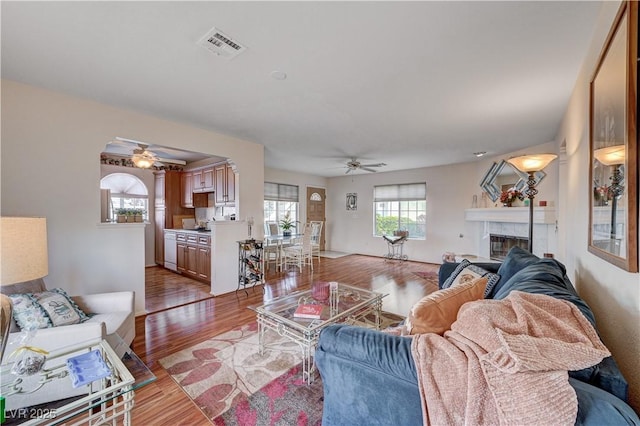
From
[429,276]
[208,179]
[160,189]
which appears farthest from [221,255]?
[429,276]

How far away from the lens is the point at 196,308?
3.53m

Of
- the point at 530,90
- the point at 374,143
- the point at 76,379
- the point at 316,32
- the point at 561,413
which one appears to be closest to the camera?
the point at 561,413

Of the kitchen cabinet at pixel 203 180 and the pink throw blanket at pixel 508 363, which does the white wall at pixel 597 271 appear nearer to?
the pink throw blanket at pixel 508 363

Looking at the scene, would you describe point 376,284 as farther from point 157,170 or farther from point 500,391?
point 157,170

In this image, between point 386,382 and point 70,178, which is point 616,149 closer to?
point 386,382

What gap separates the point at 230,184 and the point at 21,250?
3.66 metres

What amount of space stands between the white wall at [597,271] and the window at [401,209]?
4194 mm

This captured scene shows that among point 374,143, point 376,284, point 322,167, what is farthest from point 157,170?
point 376,284

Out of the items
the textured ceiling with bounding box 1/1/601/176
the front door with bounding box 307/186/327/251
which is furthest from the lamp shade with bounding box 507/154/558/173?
the front door with bounding box 307/186/327/251

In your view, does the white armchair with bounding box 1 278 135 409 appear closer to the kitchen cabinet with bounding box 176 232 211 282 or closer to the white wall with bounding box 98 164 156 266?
the kitchen cabinet with bounding box 176 232 211 282

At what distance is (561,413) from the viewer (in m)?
0.73

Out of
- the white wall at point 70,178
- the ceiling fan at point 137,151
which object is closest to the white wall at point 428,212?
the ceiling fan at point 137,151

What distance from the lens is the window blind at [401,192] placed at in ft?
23.2

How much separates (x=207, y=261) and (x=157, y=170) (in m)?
2.94
